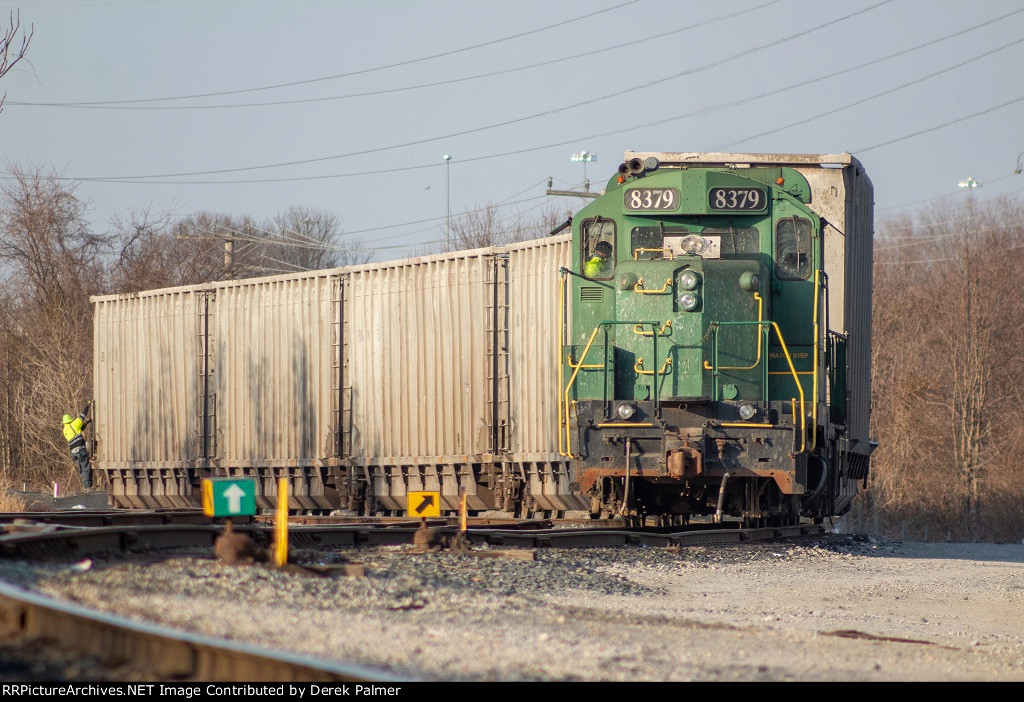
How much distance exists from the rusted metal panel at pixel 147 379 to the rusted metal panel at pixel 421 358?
3.53 m

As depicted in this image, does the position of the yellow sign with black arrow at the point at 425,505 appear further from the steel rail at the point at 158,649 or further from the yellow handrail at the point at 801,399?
the steel rail at the point at 158,649

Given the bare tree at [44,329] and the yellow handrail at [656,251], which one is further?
the bare tree at [44,329]

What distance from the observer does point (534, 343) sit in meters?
15.8

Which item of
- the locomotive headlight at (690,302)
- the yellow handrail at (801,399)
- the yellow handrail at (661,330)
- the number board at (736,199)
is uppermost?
the number board at (736,199)

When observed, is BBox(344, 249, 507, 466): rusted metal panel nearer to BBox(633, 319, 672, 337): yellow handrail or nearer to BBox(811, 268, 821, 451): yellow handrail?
BBox(633, 319, 672, 337): yellow handrail

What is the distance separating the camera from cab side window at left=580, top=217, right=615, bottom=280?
1245cm

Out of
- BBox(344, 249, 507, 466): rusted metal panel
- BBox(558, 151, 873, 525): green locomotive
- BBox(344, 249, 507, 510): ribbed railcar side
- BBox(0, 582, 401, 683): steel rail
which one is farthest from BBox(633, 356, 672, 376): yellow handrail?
BBox(0, 582, 401, 683): steel rail

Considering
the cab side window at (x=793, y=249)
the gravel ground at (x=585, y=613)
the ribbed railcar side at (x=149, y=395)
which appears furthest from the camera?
the ribbed railcar side at (x=149, y=395)

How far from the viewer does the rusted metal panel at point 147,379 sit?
2008 centimetres

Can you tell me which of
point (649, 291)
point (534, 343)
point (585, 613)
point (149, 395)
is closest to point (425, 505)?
point (585, 613)

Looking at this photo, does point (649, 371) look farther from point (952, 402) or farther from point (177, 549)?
point (952, 402)

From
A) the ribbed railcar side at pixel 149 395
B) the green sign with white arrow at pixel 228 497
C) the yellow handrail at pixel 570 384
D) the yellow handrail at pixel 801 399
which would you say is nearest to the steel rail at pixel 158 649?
the green sign with white arrow at pixel 228 497

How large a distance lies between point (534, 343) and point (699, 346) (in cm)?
435

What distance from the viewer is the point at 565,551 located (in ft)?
34.2
